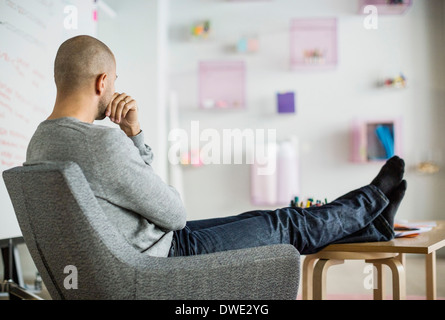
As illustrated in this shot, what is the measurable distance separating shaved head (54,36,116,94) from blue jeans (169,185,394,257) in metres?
0.47

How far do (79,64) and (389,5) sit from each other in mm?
2955

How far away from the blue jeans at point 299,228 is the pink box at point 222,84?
236 cm

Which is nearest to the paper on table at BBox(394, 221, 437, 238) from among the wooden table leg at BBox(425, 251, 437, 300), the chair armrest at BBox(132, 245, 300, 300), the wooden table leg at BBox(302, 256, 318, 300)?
the wooden table leg at BBox(425, 251, 437, 300)

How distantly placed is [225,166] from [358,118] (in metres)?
1.06

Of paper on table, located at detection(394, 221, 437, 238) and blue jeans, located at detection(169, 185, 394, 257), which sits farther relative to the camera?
paper on table, located at detection(394, 221, 437, 238)

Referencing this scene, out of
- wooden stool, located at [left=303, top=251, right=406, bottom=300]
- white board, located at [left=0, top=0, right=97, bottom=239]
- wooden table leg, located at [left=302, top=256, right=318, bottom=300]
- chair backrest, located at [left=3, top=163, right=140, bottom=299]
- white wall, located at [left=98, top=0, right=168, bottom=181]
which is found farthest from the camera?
white wall, located at [left=98, top=0, right=168, bottom=181]

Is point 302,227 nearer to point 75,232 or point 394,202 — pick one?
point 394,202

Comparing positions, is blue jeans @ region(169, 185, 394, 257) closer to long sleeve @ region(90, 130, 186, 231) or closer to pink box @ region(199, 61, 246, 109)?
long sleeve @ region(90, 130, 186, 231)

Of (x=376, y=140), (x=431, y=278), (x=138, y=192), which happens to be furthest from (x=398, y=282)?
(x=376, y=140)

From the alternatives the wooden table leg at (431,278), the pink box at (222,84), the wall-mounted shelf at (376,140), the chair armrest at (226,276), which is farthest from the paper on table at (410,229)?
the pink box at (222,84)

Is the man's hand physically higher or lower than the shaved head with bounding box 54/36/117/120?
lower

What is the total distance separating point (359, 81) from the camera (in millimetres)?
3818

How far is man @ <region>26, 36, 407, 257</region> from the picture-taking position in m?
1.10

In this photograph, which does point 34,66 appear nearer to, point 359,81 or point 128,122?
point 128,122
